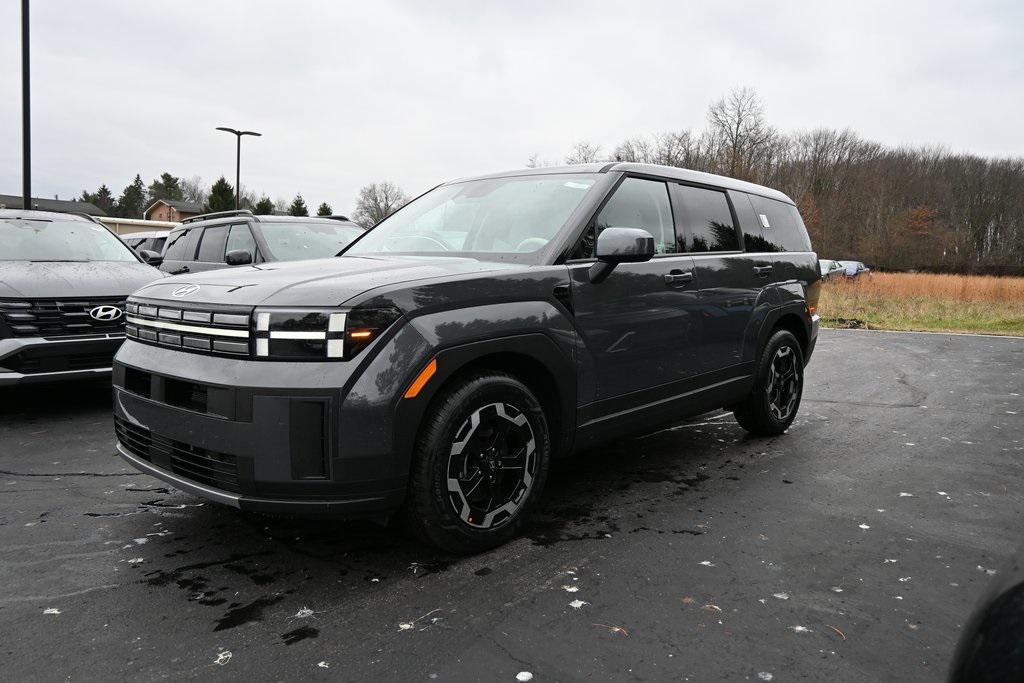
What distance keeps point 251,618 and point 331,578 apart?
15.8 inches

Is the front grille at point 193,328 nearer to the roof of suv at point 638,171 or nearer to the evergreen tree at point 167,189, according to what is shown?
the roof of suv at point 638,171

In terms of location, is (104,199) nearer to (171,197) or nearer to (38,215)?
(171,197)

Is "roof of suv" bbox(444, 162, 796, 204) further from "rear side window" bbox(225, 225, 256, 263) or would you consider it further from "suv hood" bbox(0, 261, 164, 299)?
"rear side window" bbox(225, 225, 256, 263)

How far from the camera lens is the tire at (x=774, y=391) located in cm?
523

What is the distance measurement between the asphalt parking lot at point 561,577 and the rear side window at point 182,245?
539 centimetres

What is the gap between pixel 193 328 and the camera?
297 centimetres

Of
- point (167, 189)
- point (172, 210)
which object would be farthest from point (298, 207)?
point (167, 189)

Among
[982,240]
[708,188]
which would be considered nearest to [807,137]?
[982,240]

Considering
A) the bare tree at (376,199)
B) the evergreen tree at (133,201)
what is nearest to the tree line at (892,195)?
the bare tree at (376,199)

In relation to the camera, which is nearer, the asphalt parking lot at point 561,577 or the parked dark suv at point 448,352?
the asphalt parking lot at point 561,577

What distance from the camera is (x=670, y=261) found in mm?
4172

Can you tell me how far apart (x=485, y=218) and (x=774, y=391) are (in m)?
2.73

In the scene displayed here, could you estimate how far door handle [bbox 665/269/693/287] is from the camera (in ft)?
13.5

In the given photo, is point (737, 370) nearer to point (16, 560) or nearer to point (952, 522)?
point (952, 522)
